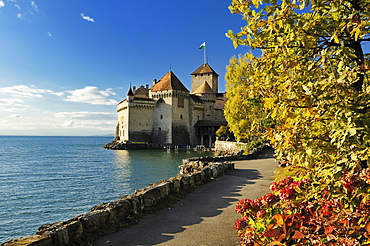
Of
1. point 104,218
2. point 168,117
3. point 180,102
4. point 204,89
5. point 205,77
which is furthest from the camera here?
point 205,77

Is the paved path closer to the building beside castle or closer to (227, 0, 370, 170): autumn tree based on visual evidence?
(227, 0, 370, 170): autumn tree

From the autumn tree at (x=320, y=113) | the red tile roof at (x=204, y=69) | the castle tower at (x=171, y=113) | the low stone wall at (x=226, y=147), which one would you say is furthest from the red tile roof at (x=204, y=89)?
the autumn tree at (x=320, y=113)

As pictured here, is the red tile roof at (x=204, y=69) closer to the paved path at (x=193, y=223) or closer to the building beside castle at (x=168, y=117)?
the building beside castle at (x=168, y=117)

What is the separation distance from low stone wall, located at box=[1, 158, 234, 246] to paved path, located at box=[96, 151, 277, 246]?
0.32 meters

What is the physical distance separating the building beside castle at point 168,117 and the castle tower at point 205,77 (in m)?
8.60

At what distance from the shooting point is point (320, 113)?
357 cm

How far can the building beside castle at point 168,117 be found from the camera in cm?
6138

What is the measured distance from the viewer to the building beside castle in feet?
201

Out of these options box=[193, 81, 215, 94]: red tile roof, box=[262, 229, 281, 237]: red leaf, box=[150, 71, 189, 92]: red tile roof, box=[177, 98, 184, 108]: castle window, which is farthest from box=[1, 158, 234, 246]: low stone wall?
box=[193, 81, 215, 94]: red tile roof

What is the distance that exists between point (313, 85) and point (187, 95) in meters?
60.5

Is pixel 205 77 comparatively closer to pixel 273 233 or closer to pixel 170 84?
pixel 170 84

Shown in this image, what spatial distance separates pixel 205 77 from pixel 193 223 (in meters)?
70.2

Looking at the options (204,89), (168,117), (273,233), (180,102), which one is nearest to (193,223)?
(273,233)

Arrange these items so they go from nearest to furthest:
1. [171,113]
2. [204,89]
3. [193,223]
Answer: [193,223], [171,113], [204,89]
